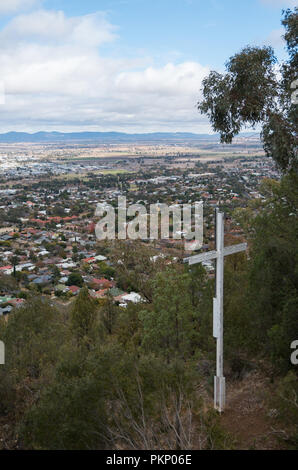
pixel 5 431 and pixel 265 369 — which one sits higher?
pixel 265 369

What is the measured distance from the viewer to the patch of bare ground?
5.02 m

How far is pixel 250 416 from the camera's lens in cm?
582

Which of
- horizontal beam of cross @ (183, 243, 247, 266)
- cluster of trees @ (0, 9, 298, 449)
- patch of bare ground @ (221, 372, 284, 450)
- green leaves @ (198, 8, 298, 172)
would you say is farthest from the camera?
green leaves @ (198, 8, 298, 172)

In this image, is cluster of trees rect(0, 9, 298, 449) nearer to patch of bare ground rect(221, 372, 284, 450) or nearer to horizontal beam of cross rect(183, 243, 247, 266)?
patch of bare ground rect(221, 372, 284, 450)

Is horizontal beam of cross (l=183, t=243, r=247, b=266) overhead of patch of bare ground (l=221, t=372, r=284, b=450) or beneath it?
overhead

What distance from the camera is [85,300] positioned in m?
11.7

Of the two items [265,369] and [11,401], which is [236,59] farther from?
[11,401]

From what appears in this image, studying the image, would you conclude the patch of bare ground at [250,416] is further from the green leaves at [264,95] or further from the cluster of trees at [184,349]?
the green leaves at [264,95]

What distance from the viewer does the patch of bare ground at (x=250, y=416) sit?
502 centimetres

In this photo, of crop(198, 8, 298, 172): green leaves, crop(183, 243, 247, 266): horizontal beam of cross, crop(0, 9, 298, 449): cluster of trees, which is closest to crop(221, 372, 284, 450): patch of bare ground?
crop(0, 9, 298, 449): cluster of trees

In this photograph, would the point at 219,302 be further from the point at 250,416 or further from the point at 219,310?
the point at 250,416

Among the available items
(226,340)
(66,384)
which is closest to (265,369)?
(226,340)

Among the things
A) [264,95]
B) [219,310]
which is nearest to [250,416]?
[219,310]

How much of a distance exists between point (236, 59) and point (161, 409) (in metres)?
6.33
